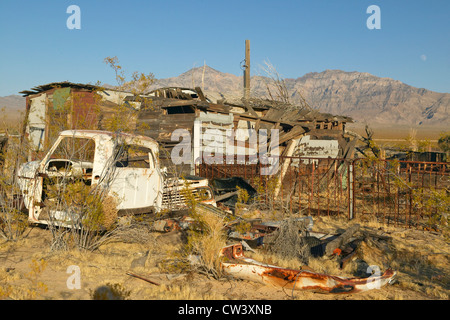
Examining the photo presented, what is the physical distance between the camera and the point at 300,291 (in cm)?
476

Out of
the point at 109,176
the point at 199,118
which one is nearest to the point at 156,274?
the point at 109,176

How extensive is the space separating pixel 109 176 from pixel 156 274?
199 cm

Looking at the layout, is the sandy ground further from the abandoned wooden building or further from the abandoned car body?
the abandoned wooden building

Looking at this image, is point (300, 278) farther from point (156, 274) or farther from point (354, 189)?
point (354, 189)

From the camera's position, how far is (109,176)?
6.24m

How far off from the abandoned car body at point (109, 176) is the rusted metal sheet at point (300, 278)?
2.40m

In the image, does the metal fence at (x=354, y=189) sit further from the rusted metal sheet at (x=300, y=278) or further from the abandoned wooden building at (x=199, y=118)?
the rusted metal sheet at (x=300, y=278)

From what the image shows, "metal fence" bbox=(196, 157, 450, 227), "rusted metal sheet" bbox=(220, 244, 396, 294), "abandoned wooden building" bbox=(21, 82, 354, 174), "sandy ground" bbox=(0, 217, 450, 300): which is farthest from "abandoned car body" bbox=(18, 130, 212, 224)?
"abandoned wooden building" bbox=(21, 82, 354, 174)

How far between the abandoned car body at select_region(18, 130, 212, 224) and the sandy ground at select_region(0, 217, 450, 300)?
70 centimetres

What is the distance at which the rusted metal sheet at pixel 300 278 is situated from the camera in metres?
4.51

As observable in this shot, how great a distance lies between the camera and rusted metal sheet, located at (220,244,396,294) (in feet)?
14.8
